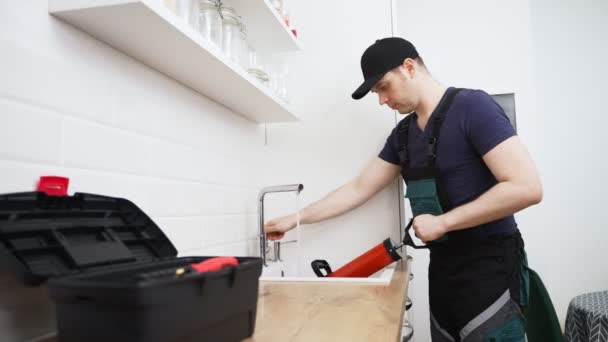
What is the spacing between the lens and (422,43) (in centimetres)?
303

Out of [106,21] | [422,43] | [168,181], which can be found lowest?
[168,181]

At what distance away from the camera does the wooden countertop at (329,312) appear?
0.72 metres

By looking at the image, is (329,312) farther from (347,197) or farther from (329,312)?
(347,197)

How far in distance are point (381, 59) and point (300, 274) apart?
0.98 m

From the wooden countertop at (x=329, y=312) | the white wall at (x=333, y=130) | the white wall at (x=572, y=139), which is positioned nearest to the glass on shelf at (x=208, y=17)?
the wooden countertop at (x=329, y=312)

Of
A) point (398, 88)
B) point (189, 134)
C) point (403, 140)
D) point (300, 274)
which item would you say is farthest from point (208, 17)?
point (300, 274)

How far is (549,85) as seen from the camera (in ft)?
10.4

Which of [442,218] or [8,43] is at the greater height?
[8,43]

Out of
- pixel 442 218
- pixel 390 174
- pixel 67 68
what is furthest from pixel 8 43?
pixel 390 174

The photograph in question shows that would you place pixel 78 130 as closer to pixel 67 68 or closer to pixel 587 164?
pixel 67 68

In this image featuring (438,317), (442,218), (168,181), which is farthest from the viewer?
(438,317)

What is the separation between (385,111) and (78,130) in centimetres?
134

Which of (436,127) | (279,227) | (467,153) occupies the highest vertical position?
(436,127)

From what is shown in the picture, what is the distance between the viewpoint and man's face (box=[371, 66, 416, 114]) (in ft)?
5.35
